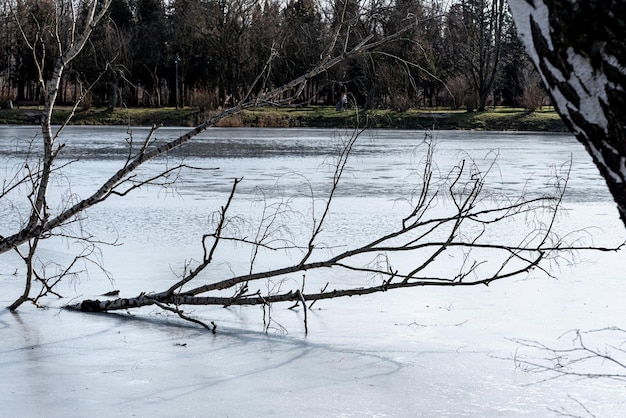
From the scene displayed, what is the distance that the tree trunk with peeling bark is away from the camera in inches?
65.1

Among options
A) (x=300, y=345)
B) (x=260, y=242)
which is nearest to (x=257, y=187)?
(x=260, y=242)

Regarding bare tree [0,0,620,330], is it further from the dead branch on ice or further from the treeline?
the treeline

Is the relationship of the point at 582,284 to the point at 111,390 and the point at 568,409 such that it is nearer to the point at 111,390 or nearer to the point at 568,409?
the point at 568,409

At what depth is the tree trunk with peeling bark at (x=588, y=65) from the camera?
165 cm

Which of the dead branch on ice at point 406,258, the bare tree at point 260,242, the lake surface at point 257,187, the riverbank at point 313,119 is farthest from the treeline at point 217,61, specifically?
the bare tree at point 260,242

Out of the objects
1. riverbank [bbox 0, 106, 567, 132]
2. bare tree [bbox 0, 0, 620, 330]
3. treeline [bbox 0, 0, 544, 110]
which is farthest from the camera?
treeline [bbox 0, 0, 544, 110]

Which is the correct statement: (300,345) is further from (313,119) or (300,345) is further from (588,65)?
(313,119)

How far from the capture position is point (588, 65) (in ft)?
5.49

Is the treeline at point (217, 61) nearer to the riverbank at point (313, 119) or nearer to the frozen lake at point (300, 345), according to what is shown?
the riverbank at point (313, 119)

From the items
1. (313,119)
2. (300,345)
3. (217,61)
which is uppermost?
(217,61)

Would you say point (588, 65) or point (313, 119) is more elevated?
point (588, 65)

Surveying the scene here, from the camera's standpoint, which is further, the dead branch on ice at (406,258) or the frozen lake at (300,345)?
the dead branch on ice at (406,258)

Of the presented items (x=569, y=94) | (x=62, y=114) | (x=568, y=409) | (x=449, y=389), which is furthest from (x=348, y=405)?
(x=62, y=114)

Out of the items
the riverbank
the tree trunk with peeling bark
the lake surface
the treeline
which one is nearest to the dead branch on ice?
the lake surface
